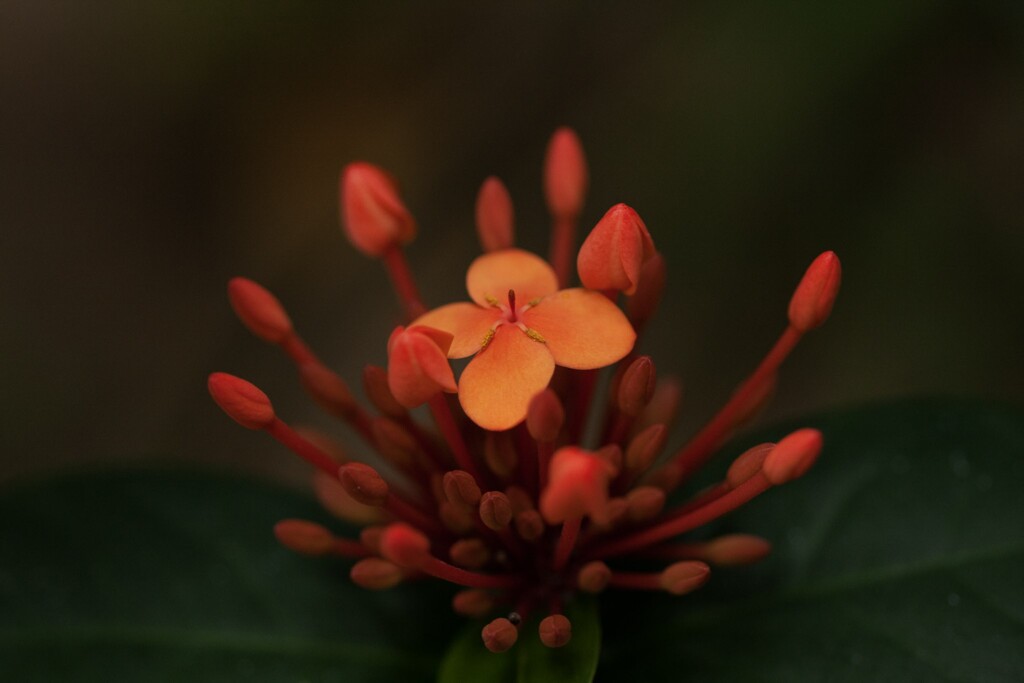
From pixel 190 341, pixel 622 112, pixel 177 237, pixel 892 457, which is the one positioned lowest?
pixel 892 457

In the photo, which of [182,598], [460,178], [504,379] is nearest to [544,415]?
[504,379]

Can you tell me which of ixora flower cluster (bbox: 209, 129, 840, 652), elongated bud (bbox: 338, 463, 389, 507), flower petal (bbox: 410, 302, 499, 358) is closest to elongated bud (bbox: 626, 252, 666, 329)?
ixora flower cluster (bbox: 209, 129, 840, 652)

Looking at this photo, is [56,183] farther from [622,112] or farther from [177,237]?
[622,112]

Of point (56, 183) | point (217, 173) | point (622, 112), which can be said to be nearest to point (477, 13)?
point (622, 112)

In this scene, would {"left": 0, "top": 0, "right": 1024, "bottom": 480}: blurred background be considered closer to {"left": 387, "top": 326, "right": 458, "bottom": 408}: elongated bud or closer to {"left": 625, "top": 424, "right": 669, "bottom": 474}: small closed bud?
{"left": 625, "top": 424, "right": 669, "bottom": 474}: small closed bud

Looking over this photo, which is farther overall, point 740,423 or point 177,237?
point 177,237

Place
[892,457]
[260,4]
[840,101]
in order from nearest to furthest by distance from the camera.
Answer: [892,457] → [840,101] → [260,4]

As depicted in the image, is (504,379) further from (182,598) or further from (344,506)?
(182,598)

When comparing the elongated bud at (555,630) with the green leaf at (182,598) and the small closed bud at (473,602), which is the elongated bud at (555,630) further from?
the green leaf at (182,598)
